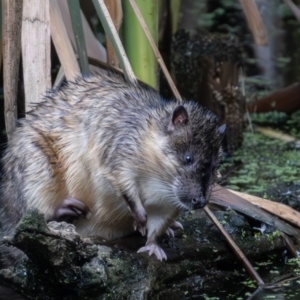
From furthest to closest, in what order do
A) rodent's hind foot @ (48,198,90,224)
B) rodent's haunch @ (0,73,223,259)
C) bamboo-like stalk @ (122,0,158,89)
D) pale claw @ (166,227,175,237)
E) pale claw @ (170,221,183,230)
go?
bamboo-like stalk @ (122,0,158,89)
pale claw @ (170,221,183,230)
pale claw @ (166,227,175,237)
rodent's hind foot @ (48,198,90,224)
rodent's haunch @ (0,73,223,259)

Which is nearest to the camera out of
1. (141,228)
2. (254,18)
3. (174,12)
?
(141,228)

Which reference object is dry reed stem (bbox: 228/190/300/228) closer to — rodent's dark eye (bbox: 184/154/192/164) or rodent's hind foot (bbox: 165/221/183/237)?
rodent's hind foot (bbox: 165/221/183/237)

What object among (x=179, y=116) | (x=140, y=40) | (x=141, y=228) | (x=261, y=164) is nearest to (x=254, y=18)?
(x=140, y=40)

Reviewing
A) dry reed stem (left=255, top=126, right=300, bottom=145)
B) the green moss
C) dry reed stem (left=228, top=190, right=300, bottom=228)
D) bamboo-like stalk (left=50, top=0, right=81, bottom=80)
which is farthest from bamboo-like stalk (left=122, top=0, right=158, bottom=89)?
dry reed stem (left=255, top=126, right=300, bottom=145)

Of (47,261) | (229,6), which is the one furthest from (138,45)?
(229,6)

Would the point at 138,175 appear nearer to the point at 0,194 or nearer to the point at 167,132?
the point at 167,132

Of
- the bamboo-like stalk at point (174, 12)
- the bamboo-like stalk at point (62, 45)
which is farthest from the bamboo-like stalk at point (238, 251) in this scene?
the bamboo-like stalk at point (174, 12)

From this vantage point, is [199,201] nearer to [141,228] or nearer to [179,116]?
[141,228]
